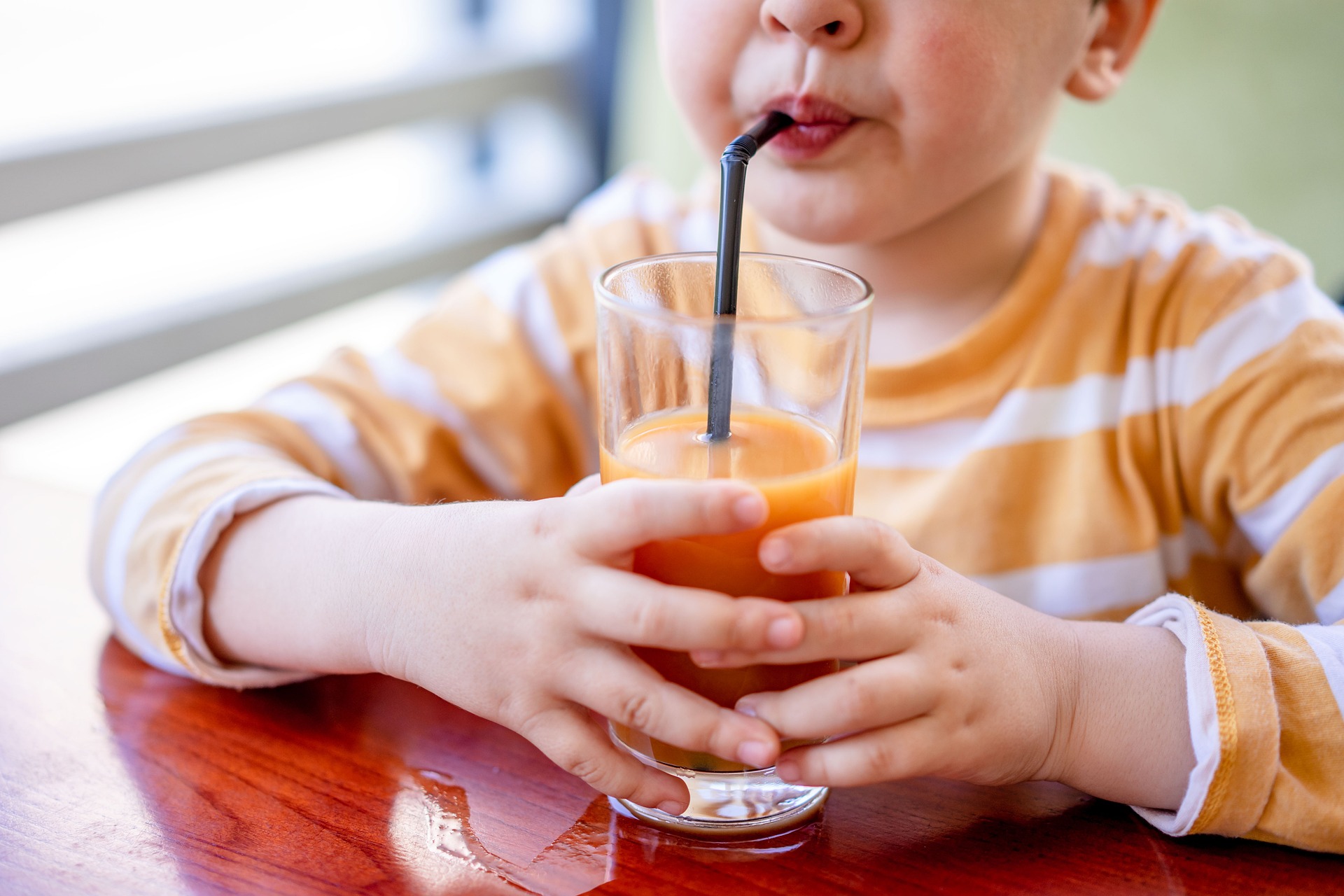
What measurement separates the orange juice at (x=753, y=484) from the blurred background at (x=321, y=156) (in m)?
1.13

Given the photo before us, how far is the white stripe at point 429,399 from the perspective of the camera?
107cm

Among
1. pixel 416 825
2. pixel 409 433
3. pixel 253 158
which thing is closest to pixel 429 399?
pixel 409 433

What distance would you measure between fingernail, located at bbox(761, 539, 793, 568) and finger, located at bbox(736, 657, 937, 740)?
0.07 meters

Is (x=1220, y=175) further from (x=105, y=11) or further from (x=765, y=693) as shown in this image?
(x=105, y=11)

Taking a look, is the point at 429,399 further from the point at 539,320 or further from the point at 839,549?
the point at 839,549

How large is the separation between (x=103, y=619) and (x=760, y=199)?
0.58 m

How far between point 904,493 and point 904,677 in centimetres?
47

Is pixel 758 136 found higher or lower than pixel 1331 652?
higher

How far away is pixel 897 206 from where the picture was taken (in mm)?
911

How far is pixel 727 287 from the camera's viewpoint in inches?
24.0

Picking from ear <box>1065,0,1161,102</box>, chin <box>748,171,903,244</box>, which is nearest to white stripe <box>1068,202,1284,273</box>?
ear <box>1065,0,1161,102</box>

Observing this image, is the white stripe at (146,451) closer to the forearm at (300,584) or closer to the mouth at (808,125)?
the forearm at (300,584)

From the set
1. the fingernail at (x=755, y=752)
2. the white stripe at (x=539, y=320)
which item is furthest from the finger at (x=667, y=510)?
the white stripe at (x=539, y=320)

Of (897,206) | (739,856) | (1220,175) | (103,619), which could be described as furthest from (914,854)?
(1220,175)
